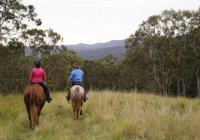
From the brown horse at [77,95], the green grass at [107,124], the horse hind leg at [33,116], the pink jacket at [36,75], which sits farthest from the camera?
the brown horse at [77,95]

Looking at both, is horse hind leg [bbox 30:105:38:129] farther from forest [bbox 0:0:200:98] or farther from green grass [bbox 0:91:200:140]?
forest [bbox 0:0:200:98]

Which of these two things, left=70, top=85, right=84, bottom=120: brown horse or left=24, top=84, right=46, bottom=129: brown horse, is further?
left=70, top=85, right=84, bottom=120: brown horse

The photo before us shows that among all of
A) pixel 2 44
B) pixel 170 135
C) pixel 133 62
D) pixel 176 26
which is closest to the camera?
pixel 170 135

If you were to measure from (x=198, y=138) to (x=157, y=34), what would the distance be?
42895 mm

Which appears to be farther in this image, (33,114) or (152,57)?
(152,57)

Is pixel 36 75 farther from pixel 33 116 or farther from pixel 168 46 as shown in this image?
pixel 168 46

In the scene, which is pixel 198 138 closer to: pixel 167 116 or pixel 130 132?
pixel 130 132

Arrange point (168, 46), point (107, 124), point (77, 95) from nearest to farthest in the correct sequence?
point (107, 124) → point (77, 95) → point (168, 46)

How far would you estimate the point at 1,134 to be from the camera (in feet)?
30.3

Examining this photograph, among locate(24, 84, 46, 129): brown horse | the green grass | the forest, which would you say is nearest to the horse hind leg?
locate(24, 84, 46, 129): brown horse

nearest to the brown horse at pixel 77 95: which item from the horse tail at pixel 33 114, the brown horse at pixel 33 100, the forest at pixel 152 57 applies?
the brown horse at pixel 33 100

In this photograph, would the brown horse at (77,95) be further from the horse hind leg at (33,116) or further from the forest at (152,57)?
the forest at (152,57)

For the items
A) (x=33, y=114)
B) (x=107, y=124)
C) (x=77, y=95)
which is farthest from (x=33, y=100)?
(x=77, y=95)

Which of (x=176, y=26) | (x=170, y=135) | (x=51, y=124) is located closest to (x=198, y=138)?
(x=170, y=135)
